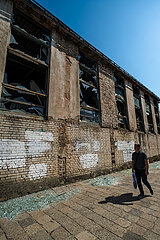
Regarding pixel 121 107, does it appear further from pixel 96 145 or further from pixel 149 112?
pixel 149 112

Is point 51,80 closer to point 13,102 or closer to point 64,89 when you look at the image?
point 64,89

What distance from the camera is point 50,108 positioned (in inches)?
205

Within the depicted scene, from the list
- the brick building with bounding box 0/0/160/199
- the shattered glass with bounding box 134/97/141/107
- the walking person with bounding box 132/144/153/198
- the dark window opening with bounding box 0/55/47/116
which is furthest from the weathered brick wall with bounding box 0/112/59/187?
the shattered glass with bounding box 134/97/141/107

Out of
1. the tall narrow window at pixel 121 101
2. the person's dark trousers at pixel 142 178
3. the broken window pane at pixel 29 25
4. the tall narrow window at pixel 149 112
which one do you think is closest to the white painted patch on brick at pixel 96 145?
the person's dark trousers at pixel 142 178

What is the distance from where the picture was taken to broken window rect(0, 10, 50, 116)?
4621 mm

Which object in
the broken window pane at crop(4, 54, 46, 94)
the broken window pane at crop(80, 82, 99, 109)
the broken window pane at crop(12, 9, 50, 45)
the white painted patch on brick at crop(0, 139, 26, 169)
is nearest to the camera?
the white painted patch on brick at crop(0, 139, 26, 169)

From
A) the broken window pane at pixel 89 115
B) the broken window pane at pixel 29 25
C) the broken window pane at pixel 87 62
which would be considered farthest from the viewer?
the broken window pane at pixel 87 62

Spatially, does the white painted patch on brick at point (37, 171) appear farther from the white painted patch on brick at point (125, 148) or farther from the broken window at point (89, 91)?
the white painted patch on brick at point (125, 148)

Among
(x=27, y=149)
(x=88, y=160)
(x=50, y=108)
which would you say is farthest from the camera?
(x=88, y=160)

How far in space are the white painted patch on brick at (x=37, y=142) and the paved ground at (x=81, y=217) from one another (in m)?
1.37

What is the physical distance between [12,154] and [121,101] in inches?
329

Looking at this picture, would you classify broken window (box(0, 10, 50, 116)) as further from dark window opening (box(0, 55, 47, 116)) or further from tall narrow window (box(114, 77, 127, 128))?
tall narrow window (box(114, 77, 127, 128))

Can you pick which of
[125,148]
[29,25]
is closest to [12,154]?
[29,25]

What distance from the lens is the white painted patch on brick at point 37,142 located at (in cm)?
437
